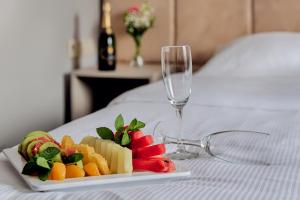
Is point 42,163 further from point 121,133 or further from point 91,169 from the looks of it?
point 121,133

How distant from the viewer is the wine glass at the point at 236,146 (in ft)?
3.44

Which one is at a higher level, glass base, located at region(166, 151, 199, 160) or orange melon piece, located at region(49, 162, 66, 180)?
orange melon piece, located at region(49, 162, 66, 180)

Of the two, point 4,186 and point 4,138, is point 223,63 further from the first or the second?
point 4,186

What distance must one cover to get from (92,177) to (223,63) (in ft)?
5.16

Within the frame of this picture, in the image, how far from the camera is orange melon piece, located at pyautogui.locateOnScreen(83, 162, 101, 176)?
858 mm

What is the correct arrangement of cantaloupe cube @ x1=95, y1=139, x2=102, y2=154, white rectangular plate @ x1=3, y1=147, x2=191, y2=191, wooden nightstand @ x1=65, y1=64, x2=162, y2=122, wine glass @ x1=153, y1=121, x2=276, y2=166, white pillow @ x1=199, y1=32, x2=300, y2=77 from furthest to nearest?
1. wooden nightstand @ x1=65, y1=64, x2=162, y2=122
2. white pillow @ x1=199, y1=32, x2=300, y2=77
3. wine glass @ x1=153, y1=121, x2=276, y2=166
4. cantaloupe cube @ x1=95, y1=139, x2=102, y2=154
5. white rectangular plate @ x1=3, y1=147, x2=191, y2=191

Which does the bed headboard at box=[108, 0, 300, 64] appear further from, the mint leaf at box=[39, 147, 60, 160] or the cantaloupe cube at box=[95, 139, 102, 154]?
the mint leaf at box=[39, 147, 60, 160]

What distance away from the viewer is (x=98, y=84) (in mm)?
3035

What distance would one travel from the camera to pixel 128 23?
9.25ft

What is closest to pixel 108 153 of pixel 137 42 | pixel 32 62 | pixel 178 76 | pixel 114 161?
pixel 114 161

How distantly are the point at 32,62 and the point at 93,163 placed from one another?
1.73 meters

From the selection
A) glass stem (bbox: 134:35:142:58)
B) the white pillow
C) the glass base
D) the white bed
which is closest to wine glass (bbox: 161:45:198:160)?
the glass base

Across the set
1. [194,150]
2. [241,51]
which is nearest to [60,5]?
[241,51]

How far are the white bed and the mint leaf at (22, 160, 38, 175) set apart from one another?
3cm
